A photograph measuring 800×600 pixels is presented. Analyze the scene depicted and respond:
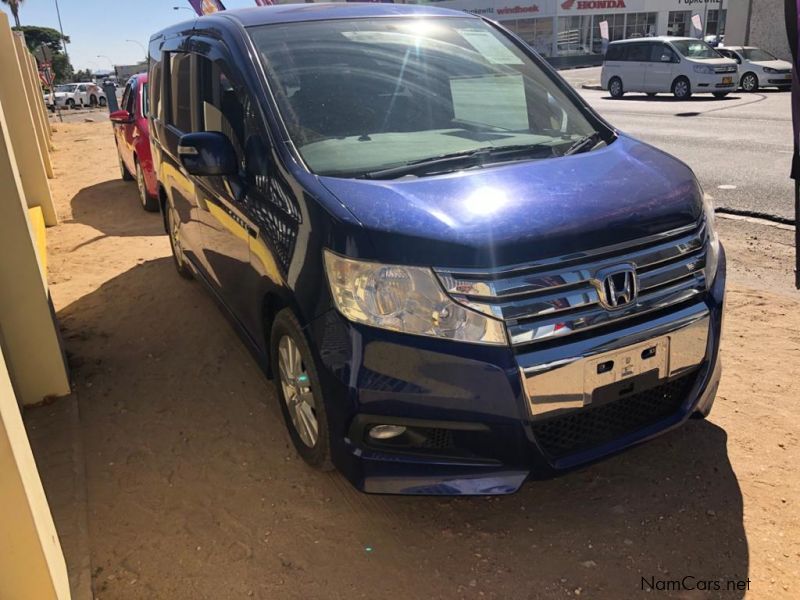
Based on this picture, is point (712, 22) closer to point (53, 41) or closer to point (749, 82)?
point (749, 82)

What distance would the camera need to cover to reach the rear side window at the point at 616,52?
22986 millimetres

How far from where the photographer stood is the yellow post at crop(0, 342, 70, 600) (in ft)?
6.54

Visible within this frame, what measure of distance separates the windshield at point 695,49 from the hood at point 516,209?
68.0 feet

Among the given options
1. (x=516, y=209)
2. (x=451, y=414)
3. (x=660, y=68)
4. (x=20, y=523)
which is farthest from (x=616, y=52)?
(x=20, y=523)

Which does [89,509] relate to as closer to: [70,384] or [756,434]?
[70,384]

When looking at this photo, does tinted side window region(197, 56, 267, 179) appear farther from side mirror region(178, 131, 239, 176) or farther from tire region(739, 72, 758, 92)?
tire region(739, 72, 758, 92)

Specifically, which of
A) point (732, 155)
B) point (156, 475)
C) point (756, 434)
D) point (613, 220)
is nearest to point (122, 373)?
point (156, 475)

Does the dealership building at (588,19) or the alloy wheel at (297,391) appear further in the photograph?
the dealership building at (588,19)

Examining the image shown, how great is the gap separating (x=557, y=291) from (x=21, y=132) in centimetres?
923

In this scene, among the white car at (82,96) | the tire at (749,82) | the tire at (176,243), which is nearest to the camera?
the tire at (176,243)

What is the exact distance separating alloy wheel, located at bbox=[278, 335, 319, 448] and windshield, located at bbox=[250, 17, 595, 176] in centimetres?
81

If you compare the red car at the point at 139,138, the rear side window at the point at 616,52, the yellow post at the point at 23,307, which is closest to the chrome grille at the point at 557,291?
the yellow post at the point at 23,307

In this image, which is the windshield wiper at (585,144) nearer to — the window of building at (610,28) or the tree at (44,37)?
the window of building at (610,28)

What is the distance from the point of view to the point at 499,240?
7.70ft
